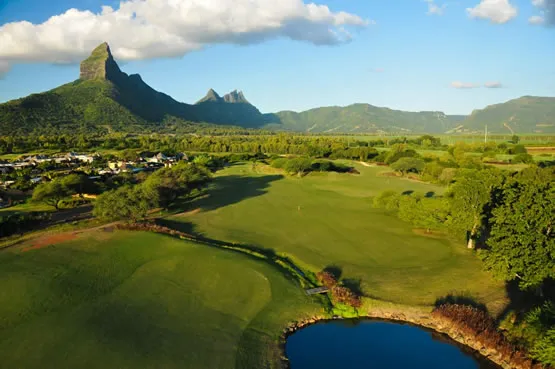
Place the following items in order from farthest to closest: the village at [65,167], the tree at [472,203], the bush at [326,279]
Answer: the village at [65,167] → the tree at [472,203] → the bush at [326,279]

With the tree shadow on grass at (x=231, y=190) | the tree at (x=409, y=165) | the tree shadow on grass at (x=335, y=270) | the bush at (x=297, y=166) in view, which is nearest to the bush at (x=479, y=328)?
the tree shadow on grass at (x=335, y=270)

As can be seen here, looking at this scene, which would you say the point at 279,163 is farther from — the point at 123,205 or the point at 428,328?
the point at 428,328

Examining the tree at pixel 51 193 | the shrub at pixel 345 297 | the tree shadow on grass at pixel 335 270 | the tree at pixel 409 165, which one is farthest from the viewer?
the tree at pixel 409 165

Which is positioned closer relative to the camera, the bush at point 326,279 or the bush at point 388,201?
the bush at point 326,279

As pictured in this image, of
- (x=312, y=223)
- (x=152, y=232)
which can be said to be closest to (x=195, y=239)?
(x=152, y=232)

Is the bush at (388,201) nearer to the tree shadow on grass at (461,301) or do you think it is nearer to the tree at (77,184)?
the tree shadow on grass at (461,301)

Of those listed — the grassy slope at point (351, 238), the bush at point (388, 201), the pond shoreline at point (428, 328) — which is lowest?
the pond shoreline at point (428, 328)

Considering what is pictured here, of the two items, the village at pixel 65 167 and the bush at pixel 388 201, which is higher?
the village at pixel 65 167

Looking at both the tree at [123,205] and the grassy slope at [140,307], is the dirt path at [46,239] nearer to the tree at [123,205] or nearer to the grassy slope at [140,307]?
the grassy slope at [140,307]
